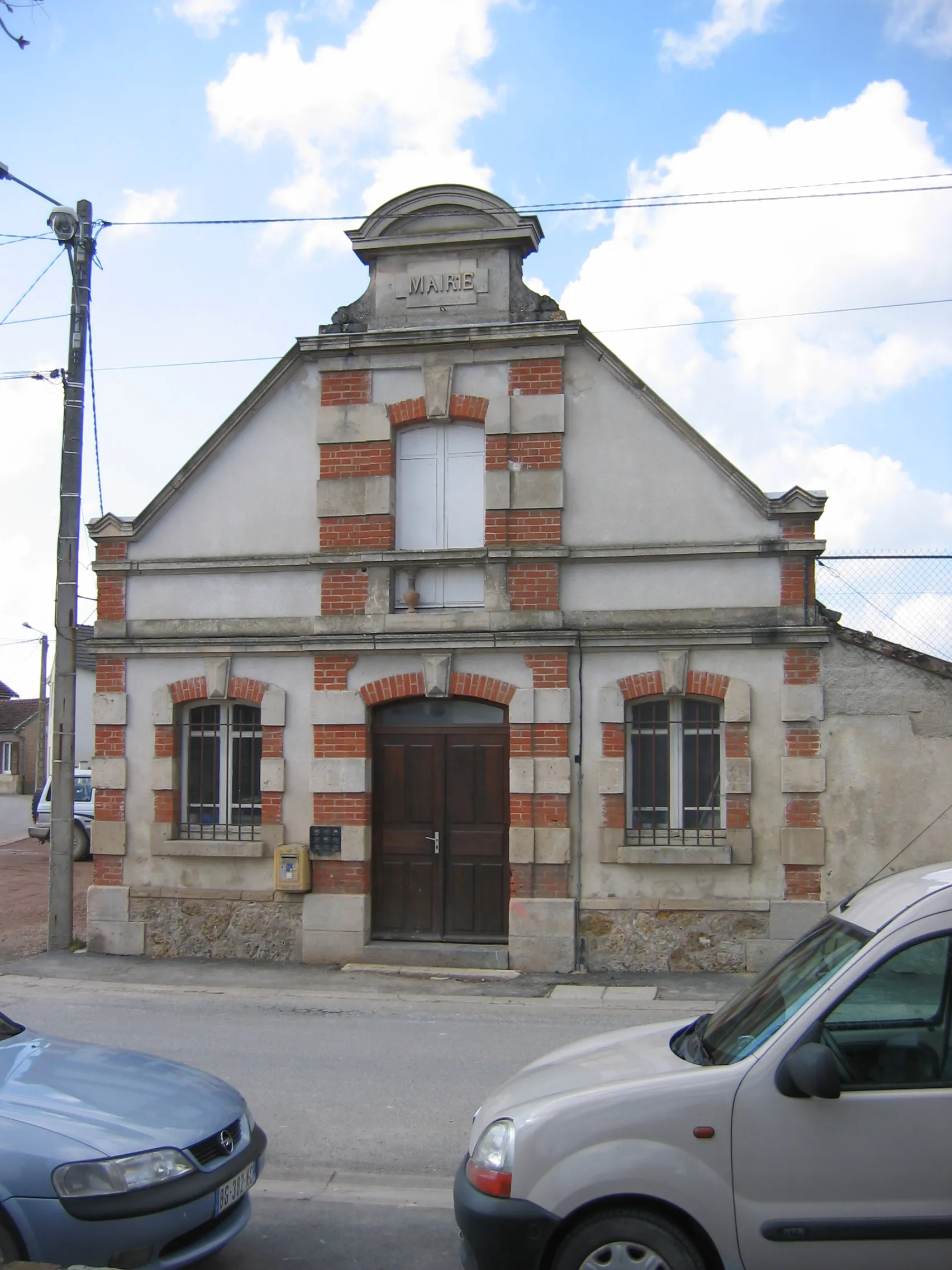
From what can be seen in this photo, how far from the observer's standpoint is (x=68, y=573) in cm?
1416

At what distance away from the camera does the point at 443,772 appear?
13180 mm

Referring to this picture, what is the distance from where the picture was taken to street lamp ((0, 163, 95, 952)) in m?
13.9

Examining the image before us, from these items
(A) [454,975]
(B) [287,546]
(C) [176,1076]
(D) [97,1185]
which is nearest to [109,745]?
(B) [287,546]

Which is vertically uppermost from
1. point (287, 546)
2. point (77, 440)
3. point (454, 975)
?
point (77, 440)

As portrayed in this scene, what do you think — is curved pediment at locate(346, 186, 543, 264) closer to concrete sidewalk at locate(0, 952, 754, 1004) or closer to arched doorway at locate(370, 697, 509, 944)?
arched doorway at locate(370, 697, 509, 944)

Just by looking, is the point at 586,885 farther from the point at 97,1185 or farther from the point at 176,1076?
the point at 97,1185

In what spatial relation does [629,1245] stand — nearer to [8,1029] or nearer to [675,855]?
[8,1029]

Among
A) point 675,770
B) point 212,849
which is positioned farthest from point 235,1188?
point 212,849

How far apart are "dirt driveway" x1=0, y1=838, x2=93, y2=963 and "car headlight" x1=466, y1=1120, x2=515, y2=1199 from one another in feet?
34.2

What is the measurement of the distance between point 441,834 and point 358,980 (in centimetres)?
178

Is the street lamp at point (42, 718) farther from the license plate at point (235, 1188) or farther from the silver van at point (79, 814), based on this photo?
the license plate at point (235, 1188)

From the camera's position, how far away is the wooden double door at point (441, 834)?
512 inches

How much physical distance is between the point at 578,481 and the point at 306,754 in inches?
164

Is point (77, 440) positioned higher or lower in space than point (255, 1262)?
higher
